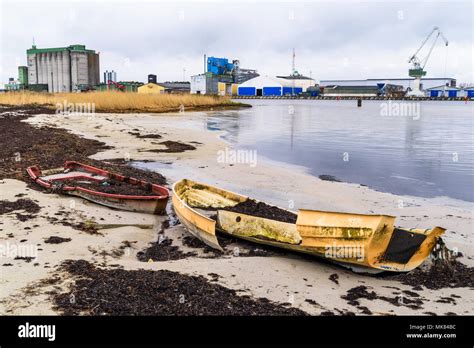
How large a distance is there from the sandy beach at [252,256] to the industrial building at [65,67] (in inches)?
3334

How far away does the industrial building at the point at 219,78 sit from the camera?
12600 centimetres

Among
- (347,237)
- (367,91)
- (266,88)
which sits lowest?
(347,237)

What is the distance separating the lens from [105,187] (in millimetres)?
12266

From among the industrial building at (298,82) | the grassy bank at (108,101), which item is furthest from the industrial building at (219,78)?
the grassy bank at (108,101)

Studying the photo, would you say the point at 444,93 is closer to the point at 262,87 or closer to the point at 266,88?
the point at 266,88

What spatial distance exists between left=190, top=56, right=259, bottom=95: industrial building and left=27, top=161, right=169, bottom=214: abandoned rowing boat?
111629 millimetres

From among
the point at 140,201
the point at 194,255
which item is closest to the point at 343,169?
the point at 140,201

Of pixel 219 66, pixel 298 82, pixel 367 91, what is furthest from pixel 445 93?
pixel 219 66

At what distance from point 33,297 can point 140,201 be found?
4986 mm

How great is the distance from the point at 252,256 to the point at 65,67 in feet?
314

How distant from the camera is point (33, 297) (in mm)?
5746

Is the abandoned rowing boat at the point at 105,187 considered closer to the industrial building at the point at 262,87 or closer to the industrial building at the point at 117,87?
the industrial building at the point at 117,87
